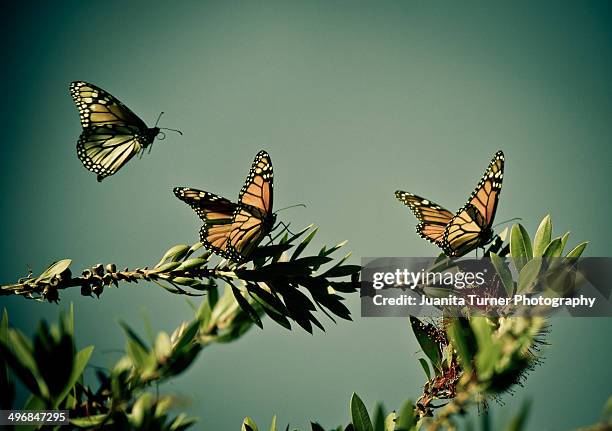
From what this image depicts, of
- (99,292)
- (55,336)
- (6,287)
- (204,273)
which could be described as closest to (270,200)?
(204,273)

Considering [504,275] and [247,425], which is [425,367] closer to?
[504,275]

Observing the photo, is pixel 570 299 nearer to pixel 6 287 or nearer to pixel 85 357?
pixel 85 357

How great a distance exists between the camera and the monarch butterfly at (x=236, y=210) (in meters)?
1.18

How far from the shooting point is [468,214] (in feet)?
5.11

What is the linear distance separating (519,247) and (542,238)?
0.23 feet

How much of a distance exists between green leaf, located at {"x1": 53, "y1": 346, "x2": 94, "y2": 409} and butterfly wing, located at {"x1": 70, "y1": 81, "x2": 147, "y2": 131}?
7.22 ft

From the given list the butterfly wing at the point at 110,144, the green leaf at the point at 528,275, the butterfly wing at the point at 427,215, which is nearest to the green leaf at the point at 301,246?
the green leaf at the point at 528,275

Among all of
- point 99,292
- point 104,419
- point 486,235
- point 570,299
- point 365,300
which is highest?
point 486,235

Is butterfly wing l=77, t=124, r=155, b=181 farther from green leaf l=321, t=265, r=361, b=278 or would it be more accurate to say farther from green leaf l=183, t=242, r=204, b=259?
green leaf l=321, t=265, r=361, b=278

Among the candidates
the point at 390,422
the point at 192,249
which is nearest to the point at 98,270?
the point at 192,249

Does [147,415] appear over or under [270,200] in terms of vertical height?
under

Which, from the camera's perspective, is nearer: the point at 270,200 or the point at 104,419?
the point at 104,419

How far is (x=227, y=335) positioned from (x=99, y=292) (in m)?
0.26

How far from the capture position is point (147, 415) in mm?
460
